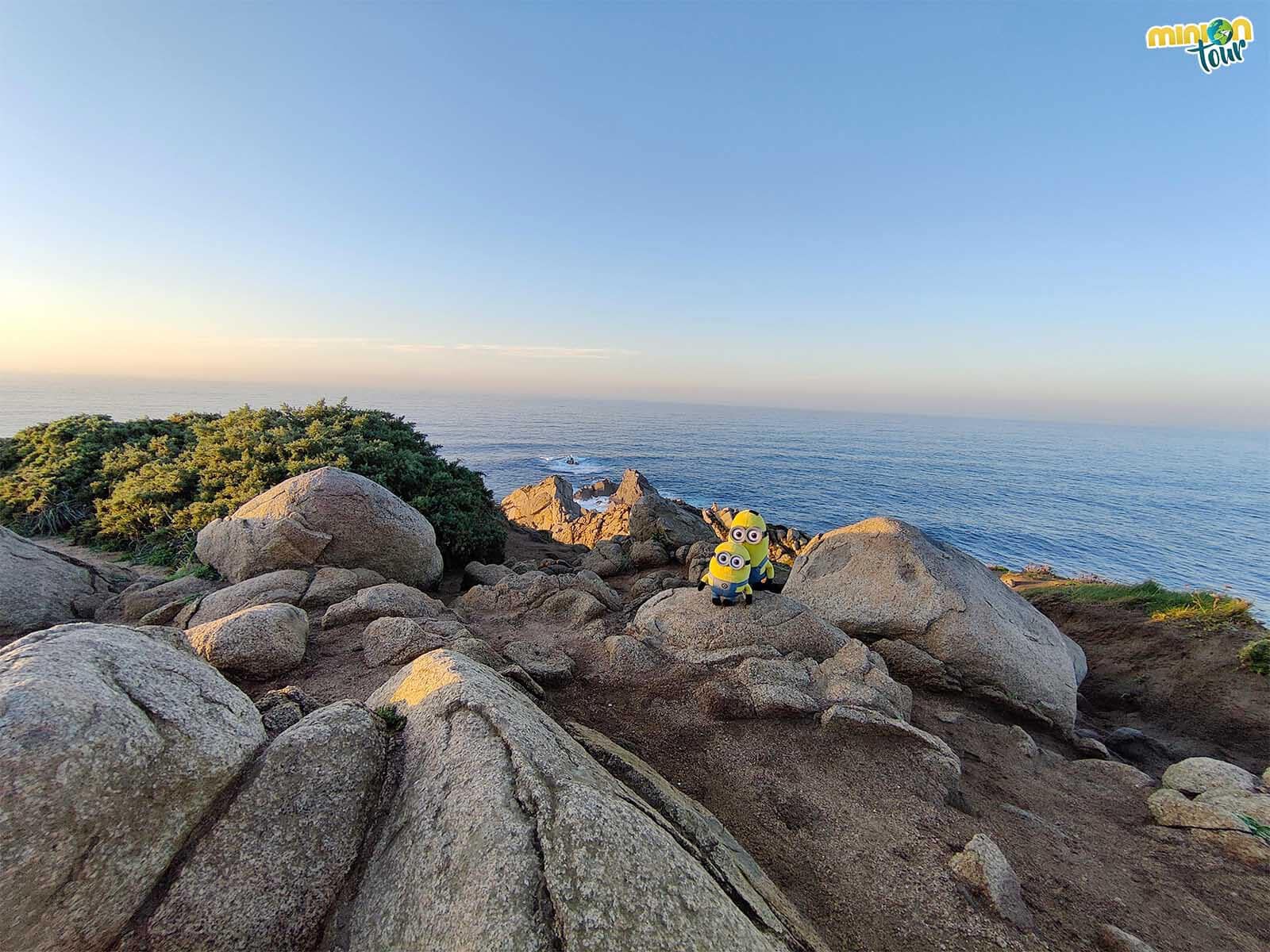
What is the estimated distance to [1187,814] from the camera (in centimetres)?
530

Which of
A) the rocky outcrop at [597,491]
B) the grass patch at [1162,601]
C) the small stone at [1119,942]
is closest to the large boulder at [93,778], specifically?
the small stone at [1119,942]

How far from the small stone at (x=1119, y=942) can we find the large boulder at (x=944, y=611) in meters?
4.68

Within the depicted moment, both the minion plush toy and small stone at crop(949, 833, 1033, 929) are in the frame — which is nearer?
small stone at crop(949, 833, 1033, 929)

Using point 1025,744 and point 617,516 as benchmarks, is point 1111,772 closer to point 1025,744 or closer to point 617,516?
point 1025,744

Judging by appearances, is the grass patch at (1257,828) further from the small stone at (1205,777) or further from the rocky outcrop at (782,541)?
the rocky outcrop at (782,541)

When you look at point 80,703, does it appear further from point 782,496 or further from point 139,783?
point 782,496

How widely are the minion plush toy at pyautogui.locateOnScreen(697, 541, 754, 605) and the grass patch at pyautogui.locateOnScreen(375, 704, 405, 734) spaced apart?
5.01 meters

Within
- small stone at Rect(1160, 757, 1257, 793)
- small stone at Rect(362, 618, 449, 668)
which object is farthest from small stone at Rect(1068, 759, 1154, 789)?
small stone at Rect(362, 618, 449, 668)

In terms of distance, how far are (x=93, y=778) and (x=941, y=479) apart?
6206cm

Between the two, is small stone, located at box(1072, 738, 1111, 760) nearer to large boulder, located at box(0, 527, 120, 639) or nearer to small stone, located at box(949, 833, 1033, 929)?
small stone, located at box(949, 833, 1033, 929)

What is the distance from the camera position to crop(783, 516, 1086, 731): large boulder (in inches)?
323

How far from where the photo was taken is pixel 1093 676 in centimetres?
1083

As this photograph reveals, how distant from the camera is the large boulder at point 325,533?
9.65m

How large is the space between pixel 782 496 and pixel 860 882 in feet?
127
